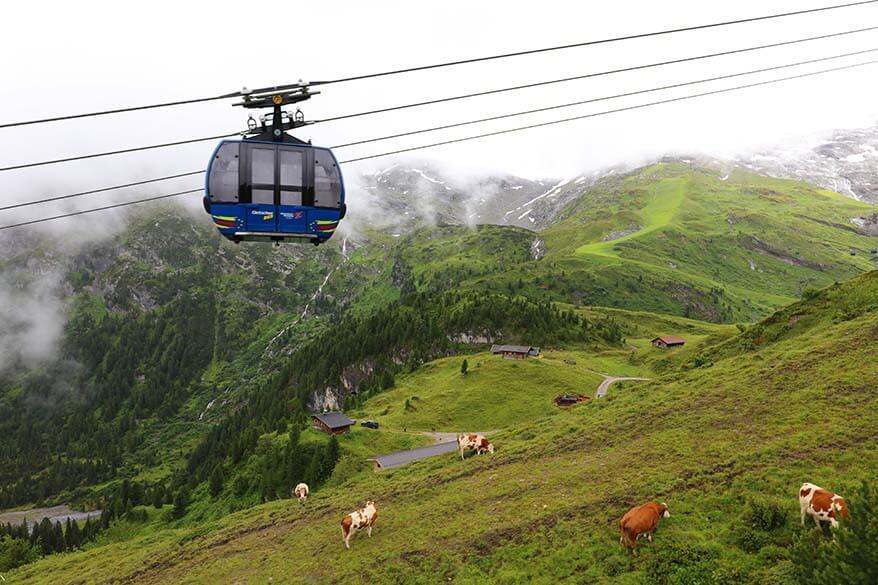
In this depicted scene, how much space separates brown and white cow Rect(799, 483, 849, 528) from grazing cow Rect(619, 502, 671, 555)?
5.76m

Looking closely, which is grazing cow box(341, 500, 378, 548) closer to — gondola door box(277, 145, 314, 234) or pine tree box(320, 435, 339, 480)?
gondola door box(277, 145, 314, 234)

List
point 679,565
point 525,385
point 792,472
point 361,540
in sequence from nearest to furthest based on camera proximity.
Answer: point 679,565 → point 792,472 → point 361,540 → point 525,385

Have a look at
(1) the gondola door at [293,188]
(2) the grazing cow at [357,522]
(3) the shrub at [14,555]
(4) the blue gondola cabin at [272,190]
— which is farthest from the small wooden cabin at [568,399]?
(3) the shrub at [14,555]

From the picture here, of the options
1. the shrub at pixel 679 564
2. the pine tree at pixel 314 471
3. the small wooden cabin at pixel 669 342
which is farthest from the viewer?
the small wooden cabin at pixel 669 342

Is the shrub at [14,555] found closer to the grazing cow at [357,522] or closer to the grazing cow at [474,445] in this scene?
the grazing cow at [357,522]

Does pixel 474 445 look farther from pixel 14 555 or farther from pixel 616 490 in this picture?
pixel 14 555

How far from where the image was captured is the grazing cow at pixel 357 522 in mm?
31016

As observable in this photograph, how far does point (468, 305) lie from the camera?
183 meters

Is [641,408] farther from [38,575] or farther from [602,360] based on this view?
[602,360]

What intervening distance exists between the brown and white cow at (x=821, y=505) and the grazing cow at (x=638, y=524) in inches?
227

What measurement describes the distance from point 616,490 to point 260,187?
26677mm

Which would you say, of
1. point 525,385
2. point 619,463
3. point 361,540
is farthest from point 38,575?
point 525,385

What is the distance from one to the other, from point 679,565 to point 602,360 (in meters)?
124

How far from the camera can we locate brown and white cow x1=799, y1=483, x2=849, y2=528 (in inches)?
744
